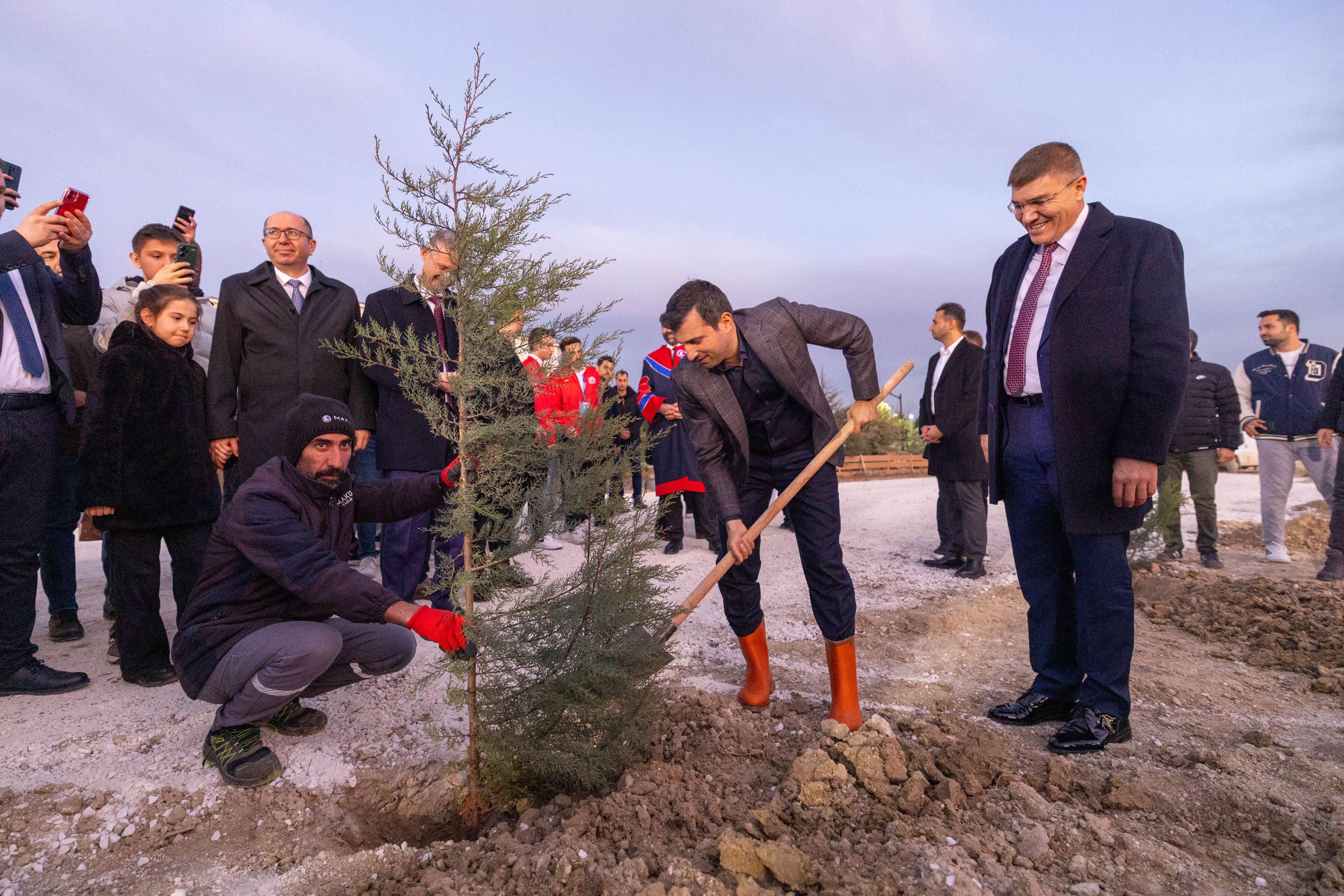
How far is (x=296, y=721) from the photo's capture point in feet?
11.2

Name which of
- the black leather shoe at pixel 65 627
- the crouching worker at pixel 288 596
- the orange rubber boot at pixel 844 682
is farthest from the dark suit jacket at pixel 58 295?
the orange rubber boot at pixel 844 682

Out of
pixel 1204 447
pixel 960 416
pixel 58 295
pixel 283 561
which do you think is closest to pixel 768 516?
pixel 283 561

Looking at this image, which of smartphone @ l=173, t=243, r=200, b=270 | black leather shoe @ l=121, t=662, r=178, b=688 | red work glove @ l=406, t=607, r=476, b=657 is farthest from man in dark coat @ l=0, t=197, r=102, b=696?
red work glove @ l=406, t=607, r=476, b=657

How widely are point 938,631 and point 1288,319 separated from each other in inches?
219

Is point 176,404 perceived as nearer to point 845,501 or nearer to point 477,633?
point 477,633

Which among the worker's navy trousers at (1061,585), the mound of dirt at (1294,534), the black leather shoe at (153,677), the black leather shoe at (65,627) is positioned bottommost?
the mound of dirt at (1294,534)

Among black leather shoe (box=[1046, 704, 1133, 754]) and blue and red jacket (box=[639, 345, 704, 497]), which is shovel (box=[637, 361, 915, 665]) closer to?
black leather shoe (box=[1046, 704, 1133, 754])

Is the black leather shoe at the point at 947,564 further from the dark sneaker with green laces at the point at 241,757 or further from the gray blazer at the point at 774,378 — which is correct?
the dark sneaker with green laces at the point at 241,757

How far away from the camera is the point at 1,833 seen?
2598 millimetres

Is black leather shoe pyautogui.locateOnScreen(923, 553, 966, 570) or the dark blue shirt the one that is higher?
the dark blue shirt

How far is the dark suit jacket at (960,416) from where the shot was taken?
6.69m

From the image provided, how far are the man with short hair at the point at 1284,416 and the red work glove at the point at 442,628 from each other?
774 cm

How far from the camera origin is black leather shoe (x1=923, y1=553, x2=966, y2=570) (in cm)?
712

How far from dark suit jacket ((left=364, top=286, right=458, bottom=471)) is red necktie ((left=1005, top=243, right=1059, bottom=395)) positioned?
312 cm
